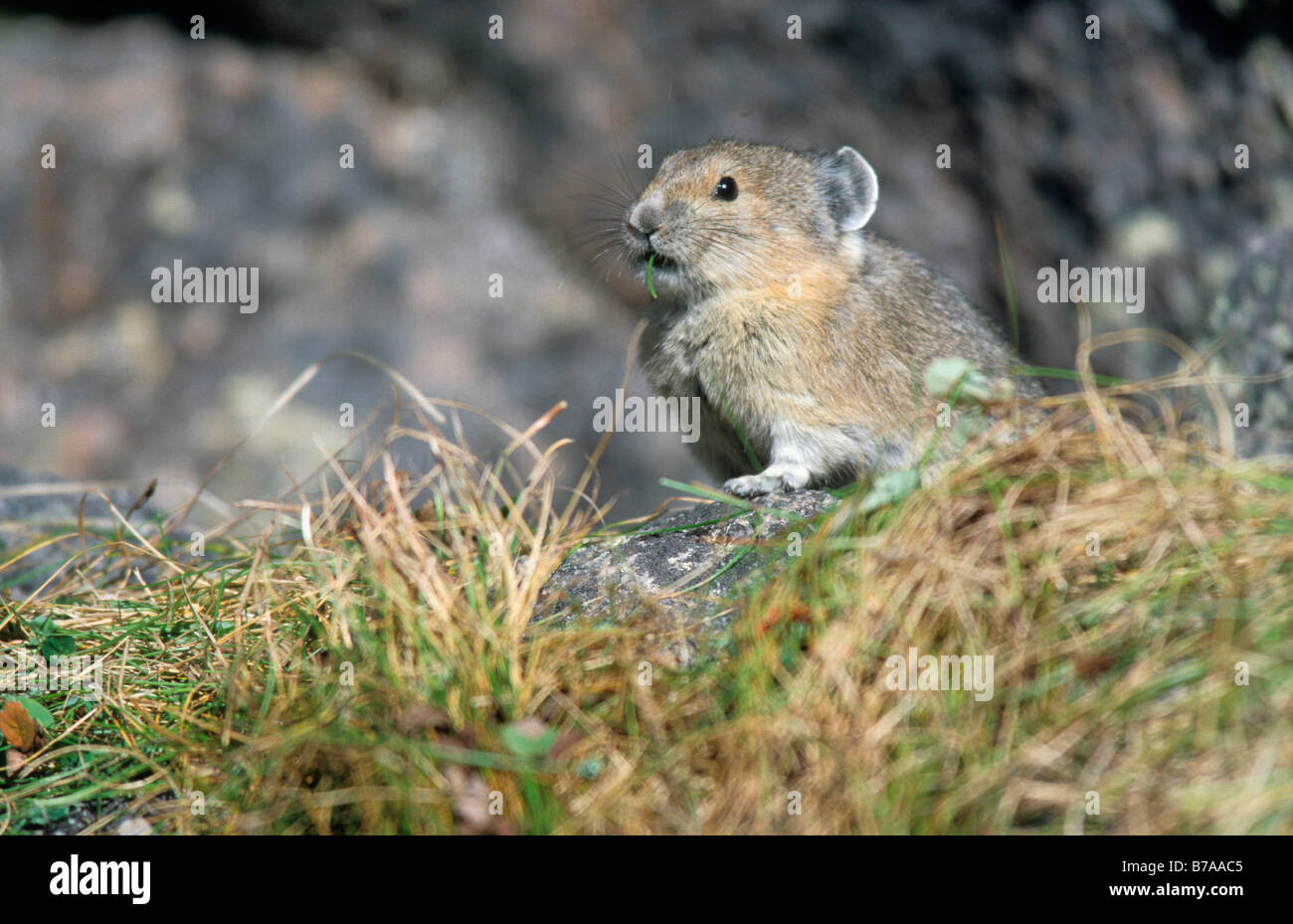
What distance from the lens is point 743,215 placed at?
212 inches

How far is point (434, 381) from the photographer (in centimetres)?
848

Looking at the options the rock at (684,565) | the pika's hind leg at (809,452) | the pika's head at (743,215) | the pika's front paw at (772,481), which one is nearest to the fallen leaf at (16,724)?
the rock at (684,565)

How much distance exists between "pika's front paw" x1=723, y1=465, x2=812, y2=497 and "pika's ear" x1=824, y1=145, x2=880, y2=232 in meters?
1.35

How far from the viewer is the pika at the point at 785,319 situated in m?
5.18

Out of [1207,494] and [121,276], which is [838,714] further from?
[121,276]

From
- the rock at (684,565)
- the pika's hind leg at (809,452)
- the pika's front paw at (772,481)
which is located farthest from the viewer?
the pika's hind leg at (809,452)

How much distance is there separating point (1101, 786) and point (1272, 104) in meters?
5.93

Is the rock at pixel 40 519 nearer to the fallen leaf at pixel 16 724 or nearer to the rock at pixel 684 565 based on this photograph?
the fallen leaf at pixel 16 724

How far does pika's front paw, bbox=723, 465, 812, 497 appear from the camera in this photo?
4902mm

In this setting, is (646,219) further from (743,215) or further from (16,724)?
(16,724)

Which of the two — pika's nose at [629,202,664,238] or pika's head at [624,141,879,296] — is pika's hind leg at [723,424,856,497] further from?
pika's nose at [629,202,664,238]

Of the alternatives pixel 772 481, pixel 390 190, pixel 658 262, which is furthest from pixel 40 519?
pixel 772 481

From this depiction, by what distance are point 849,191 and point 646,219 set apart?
3.55 feet
